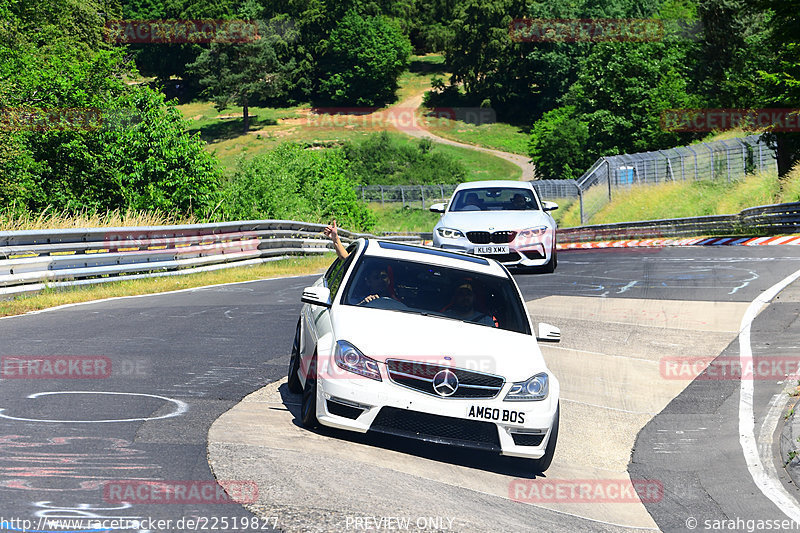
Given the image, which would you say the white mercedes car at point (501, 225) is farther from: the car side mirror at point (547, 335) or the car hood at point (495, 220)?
the car side mirror at point (547, 335)

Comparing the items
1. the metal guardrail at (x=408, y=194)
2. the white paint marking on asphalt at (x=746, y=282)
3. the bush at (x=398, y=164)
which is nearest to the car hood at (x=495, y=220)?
the white paint marking on asphalt at (x=746, y=282)

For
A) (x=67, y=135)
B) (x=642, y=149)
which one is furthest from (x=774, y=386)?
(x=642, y=149)

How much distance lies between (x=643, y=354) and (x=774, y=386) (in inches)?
90.0

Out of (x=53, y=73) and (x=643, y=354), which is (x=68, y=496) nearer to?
(x=643, y=354)

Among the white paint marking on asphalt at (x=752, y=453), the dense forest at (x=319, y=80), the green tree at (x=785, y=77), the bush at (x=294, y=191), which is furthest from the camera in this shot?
the bush at (x=294, y=191)

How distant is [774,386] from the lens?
35.1 ft

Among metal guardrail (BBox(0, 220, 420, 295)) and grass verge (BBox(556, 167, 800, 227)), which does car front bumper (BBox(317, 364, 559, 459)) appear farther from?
grass verge (BBox(556, 167, 800, 227))

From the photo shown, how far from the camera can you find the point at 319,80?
431ft

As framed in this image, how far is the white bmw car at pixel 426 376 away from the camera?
280 inches

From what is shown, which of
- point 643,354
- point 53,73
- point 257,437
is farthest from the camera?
point 53,73

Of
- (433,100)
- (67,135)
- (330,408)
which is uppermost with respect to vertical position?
(330,408)

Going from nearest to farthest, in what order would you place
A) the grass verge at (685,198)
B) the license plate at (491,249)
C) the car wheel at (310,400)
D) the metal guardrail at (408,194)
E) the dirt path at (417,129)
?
1. the car wheel at (310,400)
2. the license plate at (491,249)
3. the grass verge at (685,198)
4. the metal guardrail at (408,194)
5. the dirt path at (417,129)

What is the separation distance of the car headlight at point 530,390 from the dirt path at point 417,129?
86.7 m

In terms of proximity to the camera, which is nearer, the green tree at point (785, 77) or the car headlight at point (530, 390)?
the car headlight at point (530, 390)
